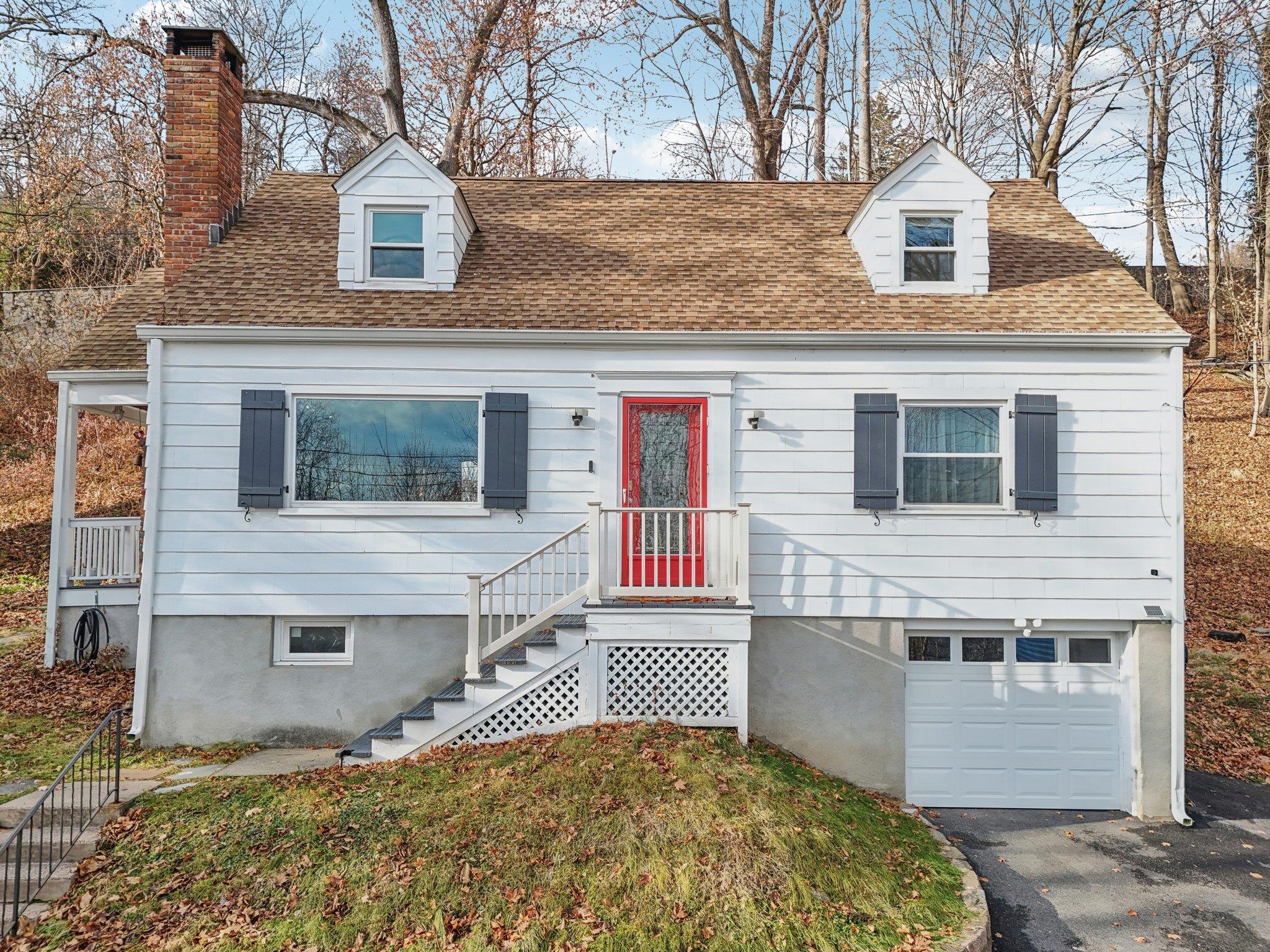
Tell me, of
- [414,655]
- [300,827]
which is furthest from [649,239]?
[300,827]

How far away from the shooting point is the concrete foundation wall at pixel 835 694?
870cm

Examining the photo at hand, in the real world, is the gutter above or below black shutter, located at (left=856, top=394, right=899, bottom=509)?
above

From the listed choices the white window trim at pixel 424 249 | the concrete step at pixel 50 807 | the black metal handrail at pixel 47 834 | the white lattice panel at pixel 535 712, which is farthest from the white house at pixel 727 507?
the black metal handrail at pixel 47 834

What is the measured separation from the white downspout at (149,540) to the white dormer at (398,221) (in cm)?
241

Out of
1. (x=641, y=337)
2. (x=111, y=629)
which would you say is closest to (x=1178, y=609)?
(x=641, y=337)

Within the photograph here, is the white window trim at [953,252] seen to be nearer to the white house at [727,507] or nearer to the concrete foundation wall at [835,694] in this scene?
the white house at [727,507]

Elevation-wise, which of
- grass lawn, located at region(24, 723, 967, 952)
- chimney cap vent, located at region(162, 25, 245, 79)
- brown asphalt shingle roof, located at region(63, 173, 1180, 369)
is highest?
chimney cap vent, located at region(162, 25, 245, 79)

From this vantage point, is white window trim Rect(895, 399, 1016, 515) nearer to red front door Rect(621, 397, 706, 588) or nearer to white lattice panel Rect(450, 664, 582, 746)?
red front door Rect(621, 397, 706, 588)

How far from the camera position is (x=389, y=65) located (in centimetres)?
1595

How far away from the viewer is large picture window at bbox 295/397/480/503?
348 inches

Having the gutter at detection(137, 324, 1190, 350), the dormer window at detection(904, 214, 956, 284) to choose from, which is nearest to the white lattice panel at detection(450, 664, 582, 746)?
the gutter at detection(137, 324, 1190, 350)

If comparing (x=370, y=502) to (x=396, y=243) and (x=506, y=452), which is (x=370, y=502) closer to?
(x=506, y=452)

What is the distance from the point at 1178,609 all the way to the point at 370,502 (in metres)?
8.71

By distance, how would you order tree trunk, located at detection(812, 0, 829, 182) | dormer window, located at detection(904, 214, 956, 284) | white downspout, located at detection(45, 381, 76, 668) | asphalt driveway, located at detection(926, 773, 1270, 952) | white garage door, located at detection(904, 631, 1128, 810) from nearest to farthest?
asphalt driveway, located at detection(926, 773, 1270, 952) → white garage door, located at detection(904, 631, 1128, 810) → dormer window, located at detection(904, 214, 956, 284) → white downspout, located at detection(45, 381, 76, 668) → tree trunk, located at detection(812, 0, 829, 182)
